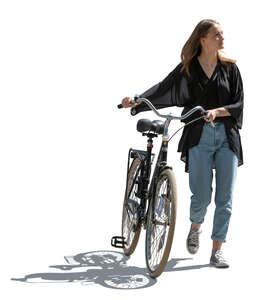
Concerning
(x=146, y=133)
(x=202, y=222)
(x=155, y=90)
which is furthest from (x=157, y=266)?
(x=155, y=90)

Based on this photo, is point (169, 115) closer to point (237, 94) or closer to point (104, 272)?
point (237, 94)

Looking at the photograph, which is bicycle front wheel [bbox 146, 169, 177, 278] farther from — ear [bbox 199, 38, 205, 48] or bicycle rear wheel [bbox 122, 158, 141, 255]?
ear [bbox 199, 38, 205, 48]

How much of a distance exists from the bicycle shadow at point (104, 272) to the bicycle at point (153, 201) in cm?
14

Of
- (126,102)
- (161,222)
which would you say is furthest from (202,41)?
(161,222)

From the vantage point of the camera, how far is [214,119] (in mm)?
5344

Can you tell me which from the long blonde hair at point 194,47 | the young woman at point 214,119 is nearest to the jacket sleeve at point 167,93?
the young woman at point 214,119

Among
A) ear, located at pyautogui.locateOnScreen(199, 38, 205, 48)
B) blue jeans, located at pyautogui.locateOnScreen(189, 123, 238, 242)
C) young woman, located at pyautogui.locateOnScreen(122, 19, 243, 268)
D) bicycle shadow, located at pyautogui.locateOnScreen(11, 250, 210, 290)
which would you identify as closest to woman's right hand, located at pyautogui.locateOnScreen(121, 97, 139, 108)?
young woman, located at pyautogui.locateOnScreen(122, 19, 243, 268)

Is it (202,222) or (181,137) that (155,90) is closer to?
(181,137)

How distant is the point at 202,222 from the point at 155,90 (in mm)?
1334

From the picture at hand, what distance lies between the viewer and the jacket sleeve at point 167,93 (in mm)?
5531

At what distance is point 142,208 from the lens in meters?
5.46

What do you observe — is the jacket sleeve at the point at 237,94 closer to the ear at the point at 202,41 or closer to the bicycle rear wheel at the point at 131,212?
the ear at the point at 202,41

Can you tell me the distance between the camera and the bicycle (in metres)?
4.96

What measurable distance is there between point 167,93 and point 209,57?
51cm
